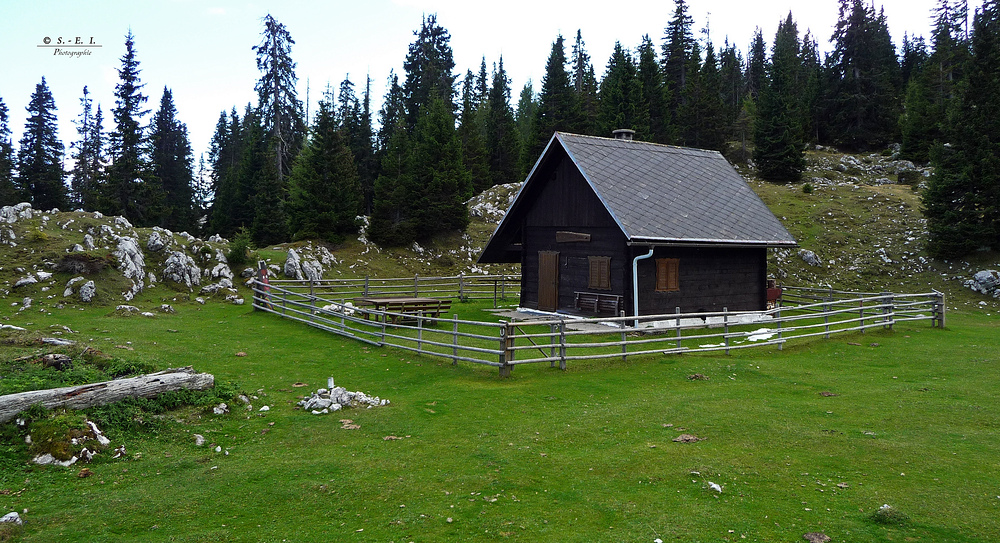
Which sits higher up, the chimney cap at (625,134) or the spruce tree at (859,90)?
the spruce tree at (859,90)

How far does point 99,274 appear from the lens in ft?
87.0

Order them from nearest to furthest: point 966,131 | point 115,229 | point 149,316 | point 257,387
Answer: point 257,387, point 149,316, point 115,229, point 966,131

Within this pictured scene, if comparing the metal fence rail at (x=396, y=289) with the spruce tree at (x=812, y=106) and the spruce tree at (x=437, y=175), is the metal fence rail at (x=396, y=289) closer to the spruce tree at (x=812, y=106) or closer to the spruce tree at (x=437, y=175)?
the spruce tree at (x=437, y=175)

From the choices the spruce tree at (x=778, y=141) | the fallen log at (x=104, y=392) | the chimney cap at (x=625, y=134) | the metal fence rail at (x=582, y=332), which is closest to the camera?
the fallen log at (x=104, y=392)

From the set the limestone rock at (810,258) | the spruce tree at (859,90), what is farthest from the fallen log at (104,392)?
the spruce tree at (859,90)

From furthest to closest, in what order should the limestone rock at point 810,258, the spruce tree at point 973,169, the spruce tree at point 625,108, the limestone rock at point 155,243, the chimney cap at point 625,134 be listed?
the spruce tree at point 625,108 < the limestone rock at point 810,258 < the spruce tree at point 973,169 < the limestone rock at point 155,243 < the chimney cap at point 625,134

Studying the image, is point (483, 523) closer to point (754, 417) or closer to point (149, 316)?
point (754, 417)

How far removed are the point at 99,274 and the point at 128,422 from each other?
20.3 meters

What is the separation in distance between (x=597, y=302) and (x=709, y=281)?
4489mm

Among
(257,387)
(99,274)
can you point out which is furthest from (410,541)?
(99,274)

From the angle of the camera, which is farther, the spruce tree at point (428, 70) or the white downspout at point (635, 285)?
the spruce tree at point (428, 70)

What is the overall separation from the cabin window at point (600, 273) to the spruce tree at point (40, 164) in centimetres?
5506

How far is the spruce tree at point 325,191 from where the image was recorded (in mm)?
41219

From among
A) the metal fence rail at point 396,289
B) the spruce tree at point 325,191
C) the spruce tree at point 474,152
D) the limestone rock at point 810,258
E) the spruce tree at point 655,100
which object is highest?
the spruce tree at point 655,100
